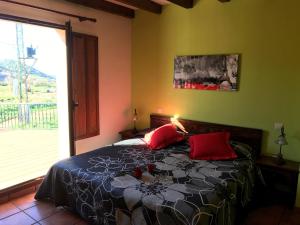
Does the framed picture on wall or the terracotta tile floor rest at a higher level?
the framed picture on wall

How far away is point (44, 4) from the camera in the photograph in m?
2.96

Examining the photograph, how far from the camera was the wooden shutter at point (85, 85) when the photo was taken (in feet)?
11.2

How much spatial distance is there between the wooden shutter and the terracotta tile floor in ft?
3.50

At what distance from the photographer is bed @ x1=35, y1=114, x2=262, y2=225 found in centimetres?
188

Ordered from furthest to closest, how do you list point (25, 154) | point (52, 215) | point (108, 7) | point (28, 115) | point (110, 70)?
point (28, 115)
point (25, 154)
point (110, 70)
point (108, 7)
point (52, 215)

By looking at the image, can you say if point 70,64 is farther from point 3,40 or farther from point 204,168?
point 3,40

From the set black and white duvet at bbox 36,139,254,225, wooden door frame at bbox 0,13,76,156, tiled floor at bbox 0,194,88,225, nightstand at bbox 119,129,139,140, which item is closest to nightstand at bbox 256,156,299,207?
black and white duvet at bbox 36,139,254,225

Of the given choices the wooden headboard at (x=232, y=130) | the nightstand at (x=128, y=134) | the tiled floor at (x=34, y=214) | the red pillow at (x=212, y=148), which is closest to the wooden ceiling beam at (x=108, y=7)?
the wooden headboard at (x=232, y=130)

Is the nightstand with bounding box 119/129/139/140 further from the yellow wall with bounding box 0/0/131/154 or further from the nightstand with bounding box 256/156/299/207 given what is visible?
the nightstand with bounding box 256/156/299/207

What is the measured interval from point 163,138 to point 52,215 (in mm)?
1566

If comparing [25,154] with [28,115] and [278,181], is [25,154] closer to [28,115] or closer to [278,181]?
[28,115]

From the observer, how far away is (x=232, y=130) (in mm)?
3320

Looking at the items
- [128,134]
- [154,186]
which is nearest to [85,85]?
[128,134]

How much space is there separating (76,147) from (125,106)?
117cm
